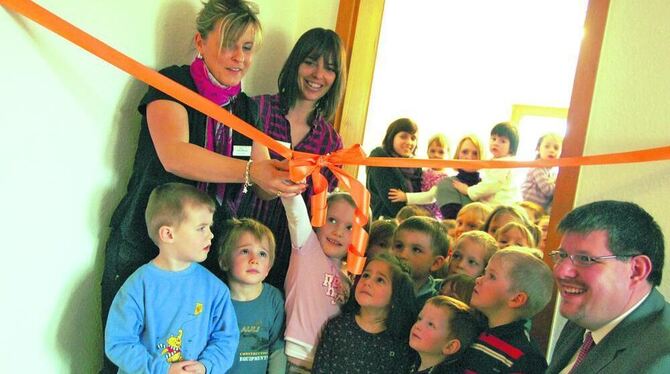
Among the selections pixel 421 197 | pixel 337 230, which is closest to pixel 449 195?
pixel 421 197

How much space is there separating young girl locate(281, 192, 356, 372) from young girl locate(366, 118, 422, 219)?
3.00ft

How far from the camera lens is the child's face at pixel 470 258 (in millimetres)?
2039

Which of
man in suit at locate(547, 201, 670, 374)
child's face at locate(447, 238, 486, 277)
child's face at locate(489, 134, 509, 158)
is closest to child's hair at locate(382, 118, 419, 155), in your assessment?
child's face at locate(489, 134, 509, 158)

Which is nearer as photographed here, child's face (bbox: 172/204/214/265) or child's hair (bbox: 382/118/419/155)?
child's face (bbox: 172/204/214/265)

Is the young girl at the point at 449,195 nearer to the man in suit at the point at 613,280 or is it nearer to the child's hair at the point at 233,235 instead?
the child's hair at the point at 233,235

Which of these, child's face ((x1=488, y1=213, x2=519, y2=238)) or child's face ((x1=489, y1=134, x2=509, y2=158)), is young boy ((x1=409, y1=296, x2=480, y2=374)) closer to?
child's face ((x1=488, y1=213, x2=519, y2=238))

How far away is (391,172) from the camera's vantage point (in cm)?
286

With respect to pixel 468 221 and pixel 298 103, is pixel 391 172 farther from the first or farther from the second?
pixel 298 103

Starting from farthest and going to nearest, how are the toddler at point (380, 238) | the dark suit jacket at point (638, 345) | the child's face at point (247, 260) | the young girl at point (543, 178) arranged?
the young girl at point (543, 178), the toddler at point (380, 238), the child's face at point (247, 260), the dark suit jacket at point (638, 345)

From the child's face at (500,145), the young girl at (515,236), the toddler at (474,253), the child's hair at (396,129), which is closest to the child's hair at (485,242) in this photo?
the toddler at (474,253)

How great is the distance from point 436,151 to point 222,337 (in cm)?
200

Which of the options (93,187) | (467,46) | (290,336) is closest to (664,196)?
(290,336)

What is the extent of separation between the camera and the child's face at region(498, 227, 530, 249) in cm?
216

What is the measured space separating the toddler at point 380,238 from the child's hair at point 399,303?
0.26m
